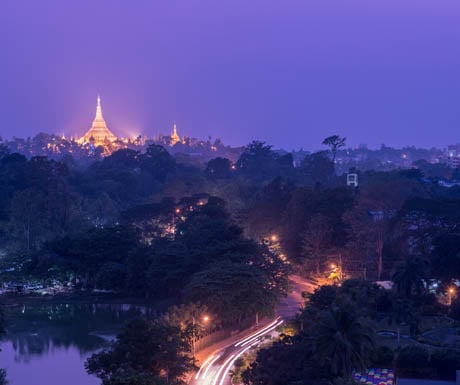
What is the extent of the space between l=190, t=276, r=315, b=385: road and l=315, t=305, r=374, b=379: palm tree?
419cm

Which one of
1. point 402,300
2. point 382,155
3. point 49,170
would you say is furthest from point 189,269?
point 382,155

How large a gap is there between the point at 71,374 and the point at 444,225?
2174cm

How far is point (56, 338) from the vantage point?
1122 inches

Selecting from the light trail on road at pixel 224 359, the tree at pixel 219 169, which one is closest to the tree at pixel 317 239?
the light trail on road at pixel 224 359

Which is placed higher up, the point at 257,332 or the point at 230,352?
the point at 257,332

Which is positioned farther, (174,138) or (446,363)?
(174,138)

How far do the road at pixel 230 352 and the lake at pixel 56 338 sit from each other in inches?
137

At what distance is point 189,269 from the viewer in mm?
34156

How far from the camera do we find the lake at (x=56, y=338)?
2395 centimetres

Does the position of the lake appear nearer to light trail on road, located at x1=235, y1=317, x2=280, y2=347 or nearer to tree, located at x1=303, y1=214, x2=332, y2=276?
light trail on road, located at x1=235, y1=317, x2=280, y2=347

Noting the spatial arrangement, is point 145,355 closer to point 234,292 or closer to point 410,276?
point 234,292

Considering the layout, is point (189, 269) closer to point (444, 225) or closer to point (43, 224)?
point (444, 225)

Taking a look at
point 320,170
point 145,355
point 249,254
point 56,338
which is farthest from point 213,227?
point 320,170

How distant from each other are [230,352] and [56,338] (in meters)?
7.72
